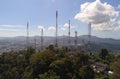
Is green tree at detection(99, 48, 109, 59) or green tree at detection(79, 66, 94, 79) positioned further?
green tree at detection(99, 48, 109, 59)

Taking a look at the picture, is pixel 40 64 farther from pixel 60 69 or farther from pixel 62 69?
pixel 62 69

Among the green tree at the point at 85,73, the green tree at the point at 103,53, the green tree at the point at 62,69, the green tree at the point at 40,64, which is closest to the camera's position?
the green tree at the point at 85,73

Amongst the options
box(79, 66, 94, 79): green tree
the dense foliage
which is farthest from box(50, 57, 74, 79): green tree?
box(79, 66, 94, 79): green tree

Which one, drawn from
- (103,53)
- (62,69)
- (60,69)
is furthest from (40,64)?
(103,53)

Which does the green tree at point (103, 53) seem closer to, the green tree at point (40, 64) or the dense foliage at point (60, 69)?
the dense foliage at point (60, 69)

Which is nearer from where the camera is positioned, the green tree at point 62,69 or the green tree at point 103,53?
the green tree at point 62,69

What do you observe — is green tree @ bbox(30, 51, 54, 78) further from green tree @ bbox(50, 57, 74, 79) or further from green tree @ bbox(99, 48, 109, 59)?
green tree @ bbox(99, 48, 109, 59)

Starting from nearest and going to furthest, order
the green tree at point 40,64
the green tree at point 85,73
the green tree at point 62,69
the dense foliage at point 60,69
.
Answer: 1. the dense foliage at point 60,69
2. the green tree at point 85,73
3. the green tree at point 62,69
4. the green tree at point 40,64

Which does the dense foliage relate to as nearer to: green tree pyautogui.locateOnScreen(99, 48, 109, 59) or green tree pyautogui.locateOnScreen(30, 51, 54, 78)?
green tree pyautogui.locateOnScreen(30, 51, 54, 78)

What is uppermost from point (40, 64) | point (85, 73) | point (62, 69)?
point (40, 64)

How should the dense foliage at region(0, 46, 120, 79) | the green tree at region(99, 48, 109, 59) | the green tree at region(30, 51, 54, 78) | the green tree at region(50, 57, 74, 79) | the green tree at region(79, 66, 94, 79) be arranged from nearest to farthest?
the dense foliage at region(0, 46, 120, 79) < the green tree at region(79, 66, 94, 79) < the green tree at region(50, 57, 74, 79) < the green tree at region(30, 51, 54, 78) < the green tree at region(99, 48, 109, 59)

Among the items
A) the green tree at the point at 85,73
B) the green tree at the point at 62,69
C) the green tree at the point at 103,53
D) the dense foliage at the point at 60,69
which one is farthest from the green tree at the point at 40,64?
the green tree at the point at 103,53

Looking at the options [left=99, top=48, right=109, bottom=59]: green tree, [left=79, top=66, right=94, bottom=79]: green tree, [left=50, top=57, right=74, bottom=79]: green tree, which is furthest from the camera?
[left=99, top=48, right=109, bottom=59]: green tree

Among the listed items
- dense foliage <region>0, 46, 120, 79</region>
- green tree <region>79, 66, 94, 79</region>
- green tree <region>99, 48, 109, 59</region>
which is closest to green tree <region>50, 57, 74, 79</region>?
dense foliage <region>0, 46, 120, 79</region>
